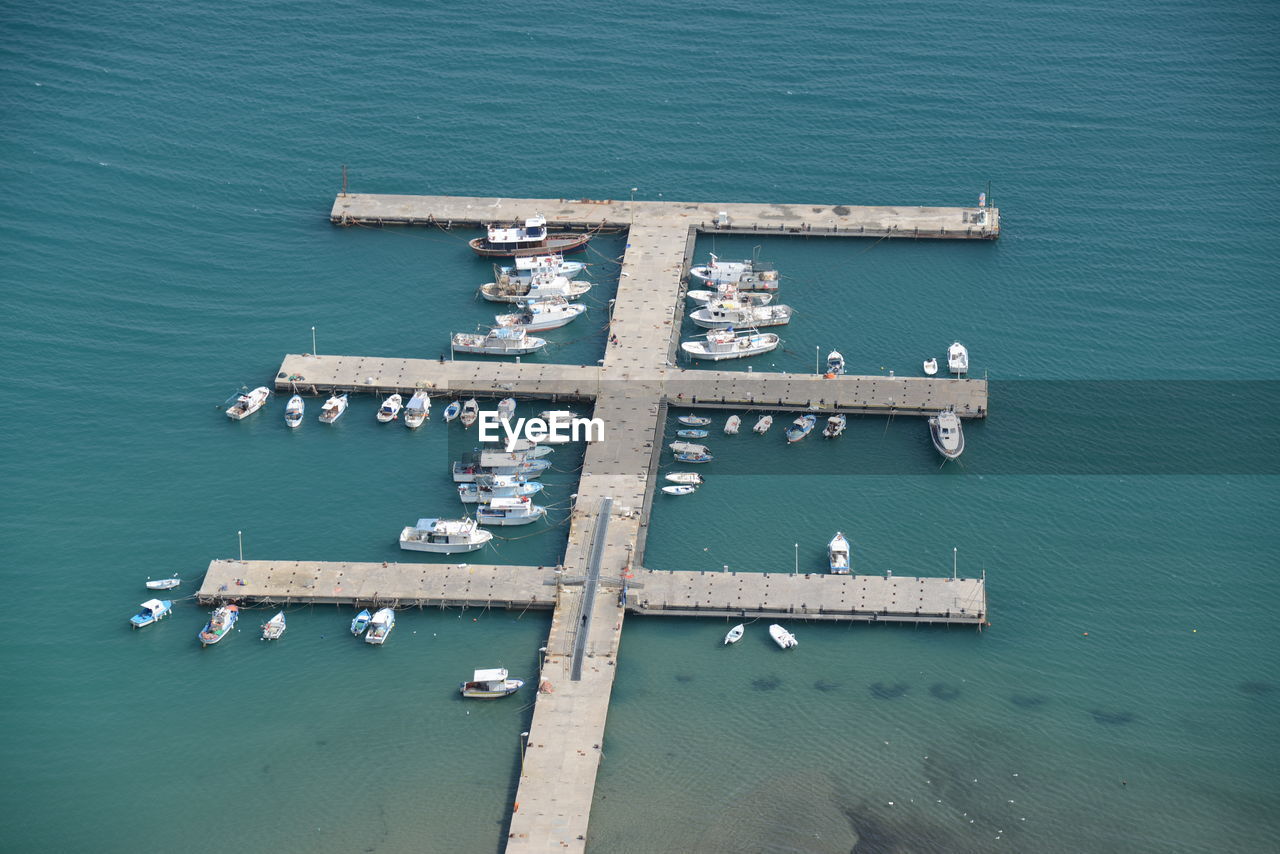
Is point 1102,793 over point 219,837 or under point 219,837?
over

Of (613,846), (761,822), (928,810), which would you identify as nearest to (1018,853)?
(928,810)

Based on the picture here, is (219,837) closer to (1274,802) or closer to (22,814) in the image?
Result: (22,814)

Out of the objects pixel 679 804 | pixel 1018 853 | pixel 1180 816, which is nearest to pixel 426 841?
pixel 679 804

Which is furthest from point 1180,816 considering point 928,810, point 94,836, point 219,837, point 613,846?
point 94,836

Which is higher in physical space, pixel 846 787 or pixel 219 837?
pixel 846 787

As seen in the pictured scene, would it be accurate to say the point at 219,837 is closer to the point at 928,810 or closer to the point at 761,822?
the point at 761,822

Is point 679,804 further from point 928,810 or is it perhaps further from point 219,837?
point 219,837

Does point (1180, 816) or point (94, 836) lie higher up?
point (1180, 816)
